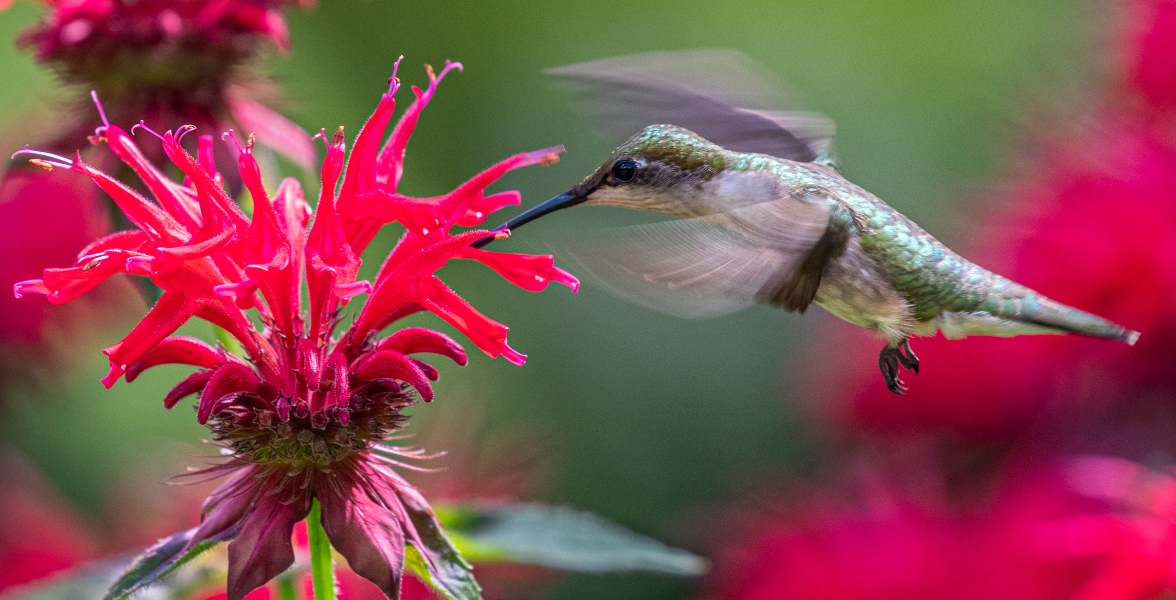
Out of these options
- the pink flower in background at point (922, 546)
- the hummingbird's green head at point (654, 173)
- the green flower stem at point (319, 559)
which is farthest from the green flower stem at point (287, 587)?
the pink flower in background at point (922, 546)

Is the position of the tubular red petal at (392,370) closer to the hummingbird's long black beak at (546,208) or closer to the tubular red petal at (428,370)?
the tubular red petal at (428,370)

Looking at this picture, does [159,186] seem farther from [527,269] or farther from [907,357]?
[907,357]

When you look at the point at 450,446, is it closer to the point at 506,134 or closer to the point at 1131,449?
the point at 1131,449

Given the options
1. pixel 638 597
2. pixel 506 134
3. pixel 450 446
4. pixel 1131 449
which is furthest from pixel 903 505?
pixel 506 134

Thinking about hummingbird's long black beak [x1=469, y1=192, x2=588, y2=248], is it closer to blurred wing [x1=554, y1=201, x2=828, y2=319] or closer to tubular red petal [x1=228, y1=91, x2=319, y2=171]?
blurred wing [x1=554, y1=201, x2=828, y2=319]

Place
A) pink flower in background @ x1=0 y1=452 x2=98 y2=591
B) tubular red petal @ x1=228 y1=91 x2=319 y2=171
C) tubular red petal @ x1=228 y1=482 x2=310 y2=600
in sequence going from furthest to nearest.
→ 1. pink flower in background @ x1=0 y1=452 x2=98 y2=591
2. tubular red petal @ x1=228 y1=91 x2=319 y2=171
3. tubular red petal @ x1=228 y1=482 x2=310 y2=600

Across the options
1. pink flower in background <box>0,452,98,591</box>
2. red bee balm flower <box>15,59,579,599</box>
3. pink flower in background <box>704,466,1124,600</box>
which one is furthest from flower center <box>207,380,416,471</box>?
pink flower in background <box>704,466,1124,600</box>
